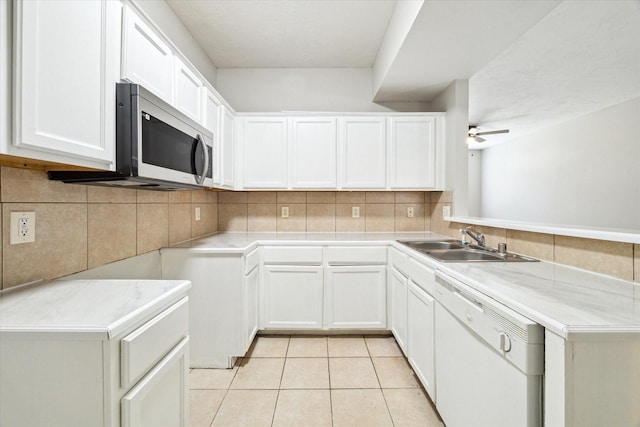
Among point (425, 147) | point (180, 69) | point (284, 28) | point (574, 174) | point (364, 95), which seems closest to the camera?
point (180, 69)

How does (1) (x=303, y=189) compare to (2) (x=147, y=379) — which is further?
(1) (x=303, y=189)

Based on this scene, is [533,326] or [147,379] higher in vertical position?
[533,326]

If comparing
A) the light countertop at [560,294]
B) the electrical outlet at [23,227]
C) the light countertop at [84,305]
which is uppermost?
the electrical outlet at [23,227]

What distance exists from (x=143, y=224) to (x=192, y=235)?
68cm

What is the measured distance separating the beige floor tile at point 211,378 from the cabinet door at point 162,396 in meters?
0.78

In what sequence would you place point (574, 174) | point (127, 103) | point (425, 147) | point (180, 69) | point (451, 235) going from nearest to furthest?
point (127, 103) < point (180, 69) < point (451, 235) < point (425, 147) < point (574, 174)

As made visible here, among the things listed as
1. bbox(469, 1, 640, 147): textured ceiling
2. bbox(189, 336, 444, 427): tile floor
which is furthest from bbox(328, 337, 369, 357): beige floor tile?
bbox(469, 1, 640, 147): textured ceiling

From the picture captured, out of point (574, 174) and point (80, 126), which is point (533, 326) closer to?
point (80, 126)

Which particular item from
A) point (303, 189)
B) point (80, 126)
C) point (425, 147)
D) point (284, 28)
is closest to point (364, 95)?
point (425, 147)

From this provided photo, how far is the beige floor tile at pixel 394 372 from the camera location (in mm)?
1855

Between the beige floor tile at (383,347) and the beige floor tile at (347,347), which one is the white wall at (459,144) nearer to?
the beige floor tile at (383,347)

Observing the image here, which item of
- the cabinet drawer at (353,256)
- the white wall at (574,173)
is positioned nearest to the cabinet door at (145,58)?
the cabinet drawer at (353,256)

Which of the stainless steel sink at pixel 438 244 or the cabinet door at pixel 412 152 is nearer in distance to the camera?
the stainless steel sink at pixel 438 244

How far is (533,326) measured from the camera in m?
0.81
